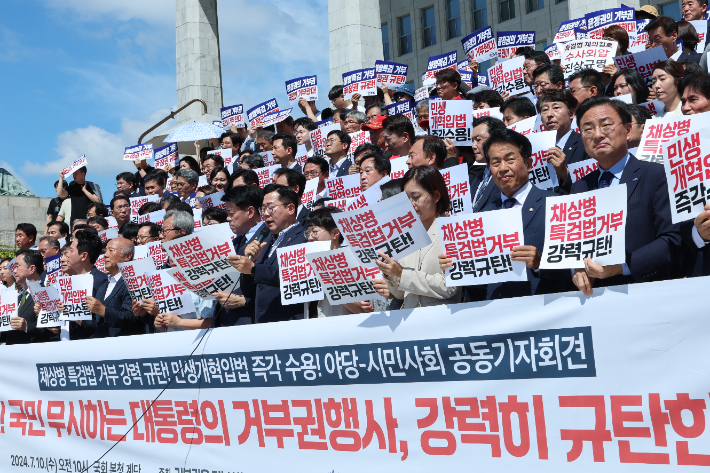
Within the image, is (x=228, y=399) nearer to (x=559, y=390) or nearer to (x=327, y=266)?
(x=327, y=266)

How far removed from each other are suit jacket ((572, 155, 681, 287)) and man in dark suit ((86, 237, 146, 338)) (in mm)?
4146

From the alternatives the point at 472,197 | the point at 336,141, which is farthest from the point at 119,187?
the point at 472,197

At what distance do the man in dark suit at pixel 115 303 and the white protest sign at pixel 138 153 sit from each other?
8256 mm

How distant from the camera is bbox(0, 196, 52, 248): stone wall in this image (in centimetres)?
1947

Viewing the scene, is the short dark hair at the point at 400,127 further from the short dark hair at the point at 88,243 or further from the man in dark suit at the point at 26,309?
the man in dark suit at the point at 26,309

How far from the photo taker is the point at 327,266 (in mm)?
4578

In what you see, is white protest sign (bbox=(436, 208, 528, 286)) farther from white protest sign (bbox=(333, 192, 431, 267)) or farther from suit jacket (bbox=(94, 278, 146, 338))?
suit jacket (bbox=(94, 278, 146, 338))

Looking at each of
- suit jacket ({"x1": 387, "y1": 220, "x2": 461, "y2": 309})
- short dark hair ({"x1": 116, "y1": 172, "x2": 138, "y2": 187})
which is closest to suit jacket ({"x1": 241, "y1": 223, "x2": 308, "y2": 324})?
suit jacket ({"x1": 387, "y1": 220, "x2": 461, "y2": 309})

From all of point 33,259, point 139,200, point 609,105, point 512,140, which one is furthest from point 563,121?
point 139,200

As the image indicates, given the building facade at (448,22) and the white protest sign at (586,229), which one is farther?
the building facade at (448,22)

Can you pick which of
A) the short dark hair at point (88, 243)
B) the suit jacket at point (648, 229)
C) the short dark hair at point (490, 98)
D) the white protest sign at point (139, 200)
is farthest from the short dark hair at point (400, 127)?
the white protest sign at point (139, 200)

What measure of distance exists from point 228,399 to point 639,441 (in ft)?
8.72

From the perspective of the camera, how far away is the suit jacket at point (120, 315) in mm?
6441

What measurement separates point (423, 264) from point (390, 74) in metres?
8.70
